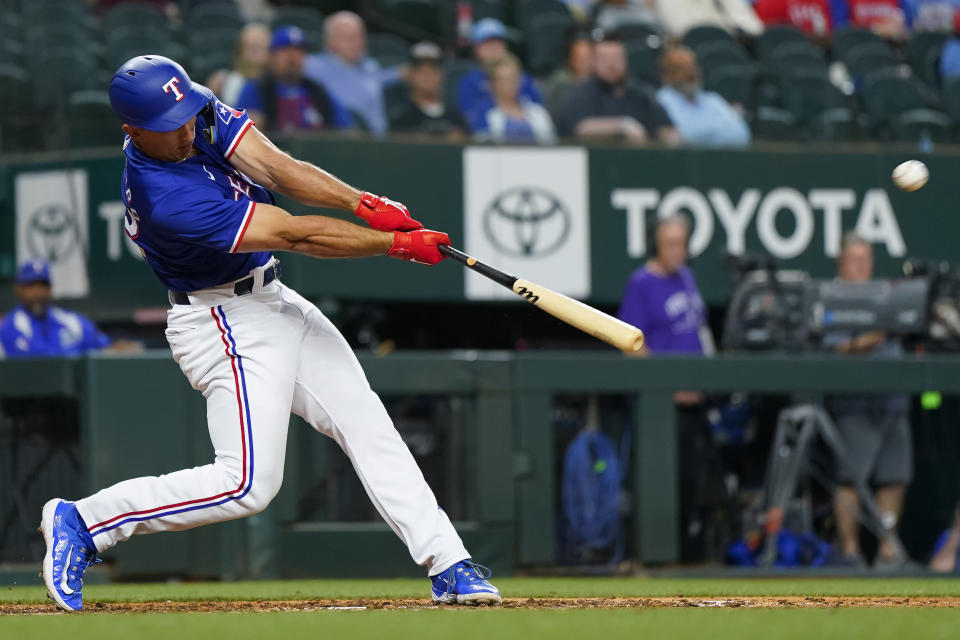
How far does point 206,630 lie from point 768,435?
462 centimetres

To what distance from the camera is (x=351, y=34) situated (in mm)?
9797

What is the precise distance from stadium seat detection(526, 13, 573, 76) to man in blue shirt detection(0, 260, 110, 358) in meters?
4.22

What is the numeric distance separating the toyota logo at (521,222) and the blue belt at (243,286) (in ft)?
13.3

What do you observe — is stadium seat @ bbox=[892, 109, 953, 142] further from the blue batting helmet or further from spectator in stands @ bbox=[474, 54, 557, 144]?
the blue batting helmet

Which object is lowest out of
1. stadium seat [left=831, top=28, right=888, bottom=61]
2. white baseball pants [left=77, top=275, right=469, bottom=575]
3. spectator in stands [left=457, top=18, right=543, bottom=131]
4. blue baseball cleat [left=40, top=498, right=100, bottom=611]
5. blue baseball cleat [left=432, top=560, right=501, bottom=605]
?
blue baseball cleat [left=432, top=560, right=501, bottom=605]

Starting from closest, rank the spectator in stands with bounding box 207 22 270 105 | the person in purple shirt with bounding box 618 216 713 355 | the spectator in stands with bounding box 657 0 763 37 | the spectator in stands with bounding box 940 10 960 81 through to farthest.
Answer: the person in purple shirt with bounding box 618 216 713 355
the spectator in stands with bounding box 207 22 270 105
the spectator in stands with bounding box 940 10 960 81
the spectator in stands with bounding box 657 0 763 37

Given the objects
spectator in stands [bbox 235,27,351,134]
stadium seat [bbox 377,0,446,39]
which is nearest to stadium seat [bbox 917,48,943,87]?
stadium seat [bbox 377,0,446,39]

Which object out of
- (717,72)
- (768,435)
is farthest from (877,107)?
(768,435)

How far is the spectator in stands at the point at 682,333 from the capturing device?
7.91 m

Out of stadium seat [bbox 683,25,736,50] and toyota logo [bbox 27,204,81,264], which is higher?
stadium seat [bbox 683,25,736,50]

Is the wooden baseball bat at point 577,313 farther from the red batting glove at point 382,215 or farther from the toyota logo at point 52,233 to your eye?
the toyota logo at point 52,233

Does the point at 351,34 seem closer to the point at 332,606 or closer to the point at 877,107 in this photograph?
the point at 877,107

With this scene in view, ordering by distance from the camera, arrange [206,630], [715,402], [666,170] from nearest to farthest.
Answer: [206,630]
[715,402]
[666,170]

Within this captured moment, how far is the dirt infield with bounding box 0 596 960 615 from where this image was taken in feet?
16.2
